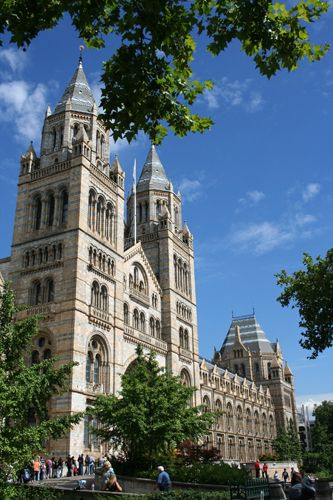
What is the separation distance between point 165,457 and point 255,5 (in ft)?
77.6

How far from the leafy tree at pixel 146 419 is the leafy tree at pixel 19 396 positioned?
8.63 m

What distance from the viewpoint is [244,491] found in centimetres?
1705

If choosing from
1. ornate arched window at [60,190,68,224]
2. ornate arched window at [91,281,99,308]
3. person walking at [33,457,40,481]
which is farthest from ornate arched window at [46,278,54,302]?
person walking at [33,457,40,481]

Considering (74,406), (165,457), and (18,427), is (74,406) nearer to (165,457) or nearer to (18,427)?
(165,457)

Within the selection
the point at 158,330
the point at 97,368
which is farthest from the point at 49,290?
the point at 158,330

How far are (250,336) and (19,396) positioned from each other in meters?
94.7

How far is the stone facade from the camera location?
36.1 m

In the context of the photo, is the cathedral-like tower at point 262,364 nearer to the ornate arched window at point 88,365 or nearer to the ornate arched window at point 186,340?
the ornate arched window at point 186,340

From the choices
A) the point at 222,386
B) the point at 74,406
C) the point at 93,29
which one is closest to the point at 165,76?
the point at 93,29

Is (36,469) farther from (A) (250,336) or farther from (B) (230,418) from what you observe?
(A) (250,336)

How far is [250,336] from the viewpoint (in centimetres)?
10756

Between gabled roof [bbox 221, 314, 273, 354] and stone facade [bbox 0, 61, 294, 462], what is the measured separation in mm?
50507

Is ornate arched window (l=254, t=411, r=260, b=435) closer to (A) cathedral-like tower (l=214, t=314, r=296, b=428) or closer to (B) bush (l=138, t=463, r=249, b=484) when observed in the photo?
(A) cathedral-like tower (l=214, t=314, r=296, b=428)

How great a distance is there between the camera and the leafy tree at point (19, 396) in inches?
624
